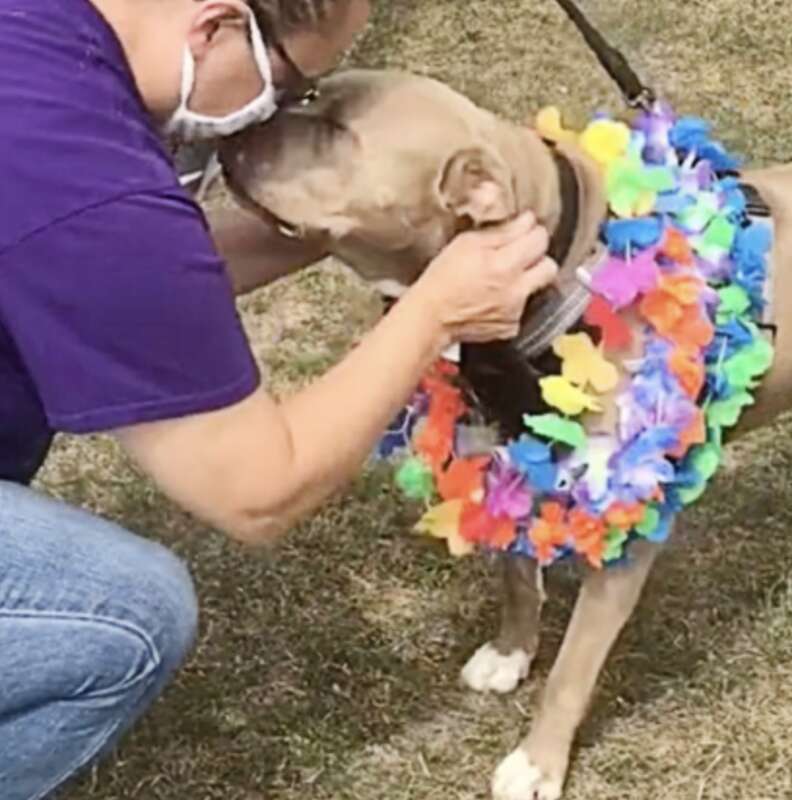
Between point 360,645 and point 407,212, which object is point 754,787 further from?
point 407,212

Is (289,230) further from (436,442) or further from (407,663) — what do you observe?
(407,663)

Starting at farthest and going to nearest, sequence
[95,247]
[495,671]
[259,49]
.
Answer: [495,671]
[259,49]
[95,247]

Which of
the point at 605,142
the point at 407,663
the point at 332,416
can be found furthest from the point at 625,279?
the point at 407,663

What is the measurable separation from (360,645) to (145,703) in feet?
2.00

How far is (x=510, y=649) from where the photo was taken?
2699 millimetres

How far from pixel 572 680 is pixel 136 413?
0.84m

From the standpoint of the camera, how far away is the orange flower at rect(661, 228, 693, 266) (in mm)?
2254

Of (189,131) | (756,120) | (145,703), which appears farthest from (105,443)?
(756,120)

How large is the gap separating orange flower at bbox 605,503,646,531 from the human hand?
27 centimetres

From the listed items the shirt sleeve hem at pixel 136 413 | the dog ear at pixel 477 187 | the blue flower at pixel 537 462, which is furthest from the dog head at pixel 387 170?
the shirt sleeve hem at pixel 136 413

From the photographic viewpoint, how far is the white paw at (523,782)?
250 cm

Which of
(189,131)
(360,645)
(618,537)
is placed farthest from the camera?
(360,645)

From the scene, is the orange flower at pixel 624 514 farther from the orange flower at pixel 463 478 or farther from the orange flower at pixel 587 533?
the orange flower at pixel 463 478

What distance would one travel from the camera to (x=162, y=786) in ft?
8.40
